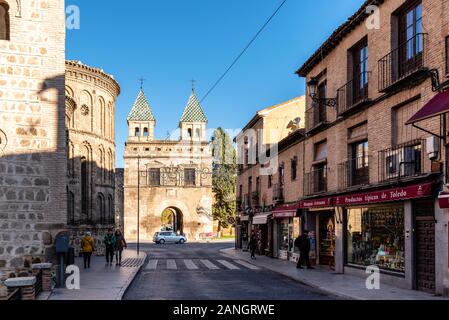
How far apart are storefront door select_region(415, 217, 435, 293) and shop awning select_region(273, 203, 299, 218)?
33.5 feet

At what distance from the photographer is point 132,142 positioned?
60.8 metres

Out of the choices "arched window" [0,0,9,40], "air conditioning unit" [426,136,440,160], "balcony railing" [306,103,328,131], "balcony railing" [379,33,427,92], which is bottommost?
"air conditioning unit" [426,136,440,160]

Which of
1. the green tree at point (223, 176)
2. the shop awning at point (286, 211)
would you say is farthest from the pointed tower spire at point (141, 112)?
the shop awning at point (286, 211)

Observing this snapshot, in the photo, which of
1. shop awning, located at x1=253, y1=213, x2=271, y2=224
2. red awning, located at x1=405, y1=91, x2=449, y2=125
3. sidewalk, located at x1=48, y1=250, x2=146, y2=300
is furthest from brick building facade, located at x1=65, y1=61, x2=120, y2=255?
red awning, located at x1=405, y1=91, x2=449, y2=125

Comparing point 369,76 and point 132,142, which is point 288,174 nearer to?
point 369,76

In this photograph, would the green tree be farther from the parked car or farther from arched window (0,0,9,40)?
arched window (0,0,9,40)

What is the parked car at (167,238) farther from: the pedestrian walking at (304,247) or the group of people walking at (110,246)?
the pedestrian walking at (304,247)

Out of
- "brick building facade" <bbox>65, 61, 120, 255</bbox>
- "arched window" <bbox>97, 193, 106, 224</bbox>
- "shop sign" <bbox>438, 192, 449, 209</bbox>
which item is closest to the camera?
"shop sign" <bbox>438, 192, 449, 209</bbox>

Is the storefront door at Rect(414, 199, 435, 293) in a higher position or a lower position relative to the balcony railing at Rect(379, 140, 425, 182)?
lower

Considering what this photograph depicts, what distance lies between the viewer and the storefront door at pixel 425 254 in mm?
14844

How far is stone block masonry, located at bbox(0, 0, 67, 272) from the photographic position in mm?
15945

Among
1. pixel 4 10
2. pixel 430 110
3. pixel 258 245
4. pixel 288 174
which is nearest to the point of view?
pixel 430 110
